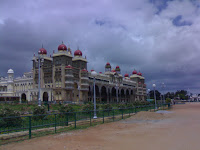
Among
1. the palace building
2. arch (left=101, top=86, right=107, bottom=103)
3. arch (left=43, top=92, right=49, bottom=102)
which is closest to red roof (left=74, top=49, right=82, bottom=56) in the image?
the palace building

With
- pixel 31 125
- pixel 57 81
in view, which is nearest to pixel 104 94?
pixel 57 81

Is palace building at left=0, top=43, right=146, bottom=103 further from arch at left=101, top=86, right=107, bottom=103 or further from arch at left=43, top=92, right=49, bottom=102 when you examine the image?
arch at left=101, top=86, right=107, bottom=103

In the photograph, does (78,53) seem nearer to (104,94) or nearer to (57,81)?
(57,81)

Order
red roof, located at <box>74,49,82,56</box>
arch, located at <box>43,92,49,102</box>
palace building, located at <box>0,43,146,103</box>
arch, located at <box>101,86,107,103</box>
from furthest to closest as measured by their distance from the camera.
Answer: arch, located at <box>101,86,107,103</box>, red roof, located at <box>74,49,82,56</box>, arch, located at <box>43,92,49,102</box>, palace building, located at <box>0,43,146,103</box>

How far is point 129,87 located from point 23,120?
6712 centimetres

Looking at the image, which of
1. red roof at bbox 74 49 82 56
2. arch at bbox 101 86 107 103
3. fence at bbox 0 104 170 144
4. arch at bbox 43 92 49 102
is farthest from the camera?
arch at bbox 101 86 107 103

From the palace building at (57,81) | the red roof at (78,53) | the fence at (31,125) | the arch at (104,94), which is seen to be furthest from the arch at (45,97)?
the fence at (31,125)

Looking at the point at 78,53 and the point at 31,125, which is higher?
the point at 78,53

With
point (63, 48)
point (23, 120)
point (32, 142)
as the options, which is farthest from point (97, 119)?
point (63, 48)

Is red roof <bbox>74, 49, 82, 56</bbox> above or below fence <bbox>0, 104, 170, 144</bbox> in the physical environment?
above

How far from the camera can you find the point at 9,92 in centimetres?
5588

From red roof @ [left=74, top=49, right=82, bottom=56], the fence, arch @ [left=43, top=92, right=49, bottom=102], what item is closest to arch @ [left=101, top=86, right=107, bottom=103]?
red roof @ [left=74, top=49, right=82, bottom=56]

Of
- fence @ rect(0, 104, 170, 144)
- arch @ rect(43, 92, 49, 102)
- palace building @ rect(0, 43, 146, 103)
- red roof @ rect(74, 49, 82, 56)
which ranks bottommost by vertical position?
fence @ rect(0, 104, 170, 144)

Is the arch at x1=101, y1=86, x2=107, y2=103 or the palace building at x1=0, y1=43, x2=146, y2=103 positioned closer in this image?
the palace building at x1=0, y1=43, x2=146, y2=103
